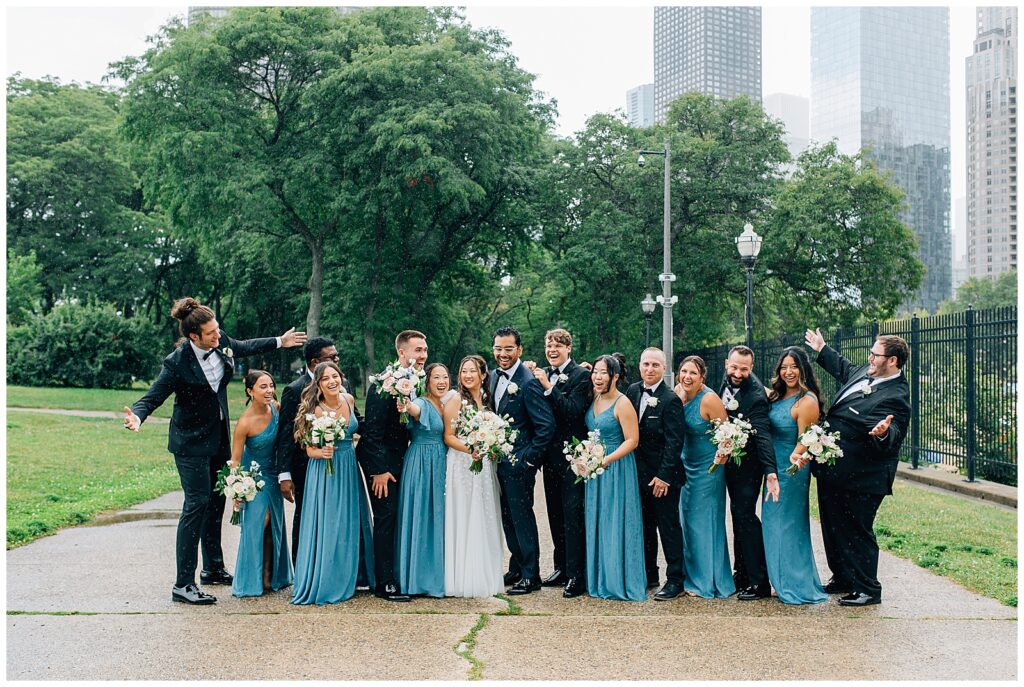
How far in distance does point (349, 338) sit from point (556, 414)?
90.0 feet

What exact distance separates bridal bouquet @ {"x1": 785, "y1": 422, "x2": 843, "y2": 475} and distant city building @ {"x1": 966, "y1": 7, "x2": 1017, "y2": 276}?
111m

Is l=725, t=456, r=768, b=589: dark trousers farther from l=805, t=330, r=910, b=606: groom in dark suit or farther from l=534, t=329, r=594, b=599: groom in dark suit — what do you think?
l=534, t=329, r=594, b=599: groom in dark suit

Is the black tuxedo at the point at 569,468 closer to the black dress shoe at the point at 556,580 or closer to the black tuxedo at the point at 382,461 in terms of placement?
the black dress shoe at the point at 556,580

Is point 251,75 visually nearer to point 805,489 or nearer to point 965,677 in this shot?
point 805,489

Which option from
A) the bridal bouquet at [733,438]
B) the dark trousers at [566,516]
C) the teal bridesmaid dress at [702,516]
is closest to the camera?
the bridal bouquet at [733,438]

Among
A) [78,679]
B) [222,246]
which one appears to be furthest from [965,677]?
[222,246]

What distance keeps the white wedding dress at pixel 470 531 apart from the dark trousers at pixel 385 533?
15.6 inches

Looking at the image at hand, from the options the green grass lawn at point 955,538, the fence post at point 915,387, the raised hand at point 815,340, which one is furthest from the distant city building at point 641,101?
the raised hand at point 815,340

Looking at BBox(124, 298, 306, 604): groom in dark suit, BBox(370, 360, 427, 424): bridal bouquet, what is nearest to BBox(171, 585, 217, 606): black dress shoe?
BBox(124, 298, 306, 604): groom in dark suit

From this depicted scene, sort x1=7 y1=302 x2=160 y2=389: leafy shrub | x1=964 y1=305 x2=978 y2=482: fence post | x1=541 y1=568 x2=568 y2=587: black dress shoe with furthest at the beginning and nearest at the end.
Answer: x1=7 y1=302 x2=160 y2=389: leafy shrub
x1=964 y1=305 x2=978 y2=482: fence post
x1=541 y1=568 x2=568 y2=587: black dress shoe

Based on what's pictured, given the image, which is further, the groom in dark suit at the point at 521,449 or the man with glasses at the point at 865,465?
the groom in dark suit at the point at 521,449

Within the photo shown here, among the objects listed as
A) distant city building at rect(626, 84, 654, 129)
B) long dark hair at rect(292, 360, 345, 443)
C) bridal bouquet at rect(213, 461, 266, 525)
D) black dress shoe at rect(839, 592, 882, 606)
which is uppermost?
distant city building at rect(626, 84, 654, 129)

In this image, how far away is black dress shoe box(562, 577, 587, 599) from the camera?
23.1 feet

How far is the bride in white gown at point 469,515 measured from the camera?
7055 mm
